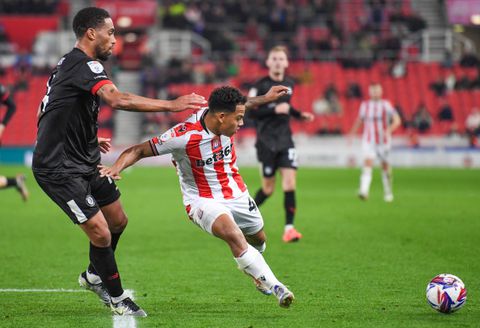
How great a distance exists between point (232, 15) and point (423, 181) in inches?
727

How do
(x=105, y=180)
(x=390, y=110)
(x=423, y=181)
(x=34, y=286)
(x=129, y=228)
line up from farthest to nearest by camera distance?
Answer: (x=423, y=181) → (x=390, y=110) → (x=129, y=228) → (x=34, y=286) → (x=105, y=180)

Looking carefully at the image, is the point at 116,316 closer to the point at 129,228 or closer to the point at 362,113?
the point at 129,228

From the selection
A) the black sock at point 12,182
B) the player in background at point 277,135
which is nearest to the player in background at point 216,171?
the player in background at point 277,135

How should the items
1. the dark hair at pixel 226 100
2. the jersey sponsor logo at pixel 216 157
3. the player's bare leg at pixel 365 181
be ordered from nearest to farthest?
the dark hair at pixel 226 100 → the jersey sponsor logo at pixel 216 157 → the player's bare leg at pixel 365 181

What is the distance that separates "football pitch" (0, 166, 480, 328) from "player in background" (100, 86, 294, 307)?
23.7 inches

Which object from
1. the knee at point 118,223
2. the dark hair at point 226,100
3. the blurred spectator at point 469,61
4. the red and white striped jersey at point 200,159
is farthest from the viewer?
the blurred spectator at point 469,61

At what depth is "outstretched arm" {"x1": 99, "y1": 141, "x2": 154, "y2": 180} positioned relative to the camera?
702 centimetres

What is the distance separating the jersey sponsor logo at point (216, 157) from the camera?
7.55 metres

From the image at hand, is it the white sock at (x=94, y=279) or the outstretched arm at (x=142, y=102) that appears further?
the white sock at (x=94, y=279)

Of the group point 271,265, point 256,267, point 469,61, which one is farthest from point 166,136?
point 469,61

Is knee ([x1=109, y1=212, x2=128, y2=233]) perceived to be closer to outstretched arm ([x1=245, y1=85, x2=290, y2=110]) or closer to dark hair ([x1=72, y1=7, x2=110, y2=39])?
outstretched arm ([x1=245, y1=85, x2=290, y2=110])

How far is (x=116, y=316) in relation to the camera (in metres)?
7.13

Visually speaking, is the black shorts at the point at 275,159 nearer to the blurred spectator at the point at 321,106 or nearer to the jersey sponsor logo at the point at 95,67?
the jersey sponsor logo at the point at 95,67

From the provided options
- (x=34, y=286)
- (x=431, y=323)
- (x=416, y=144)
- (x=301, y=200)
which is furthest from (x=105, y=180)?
(x=416, y=144)
